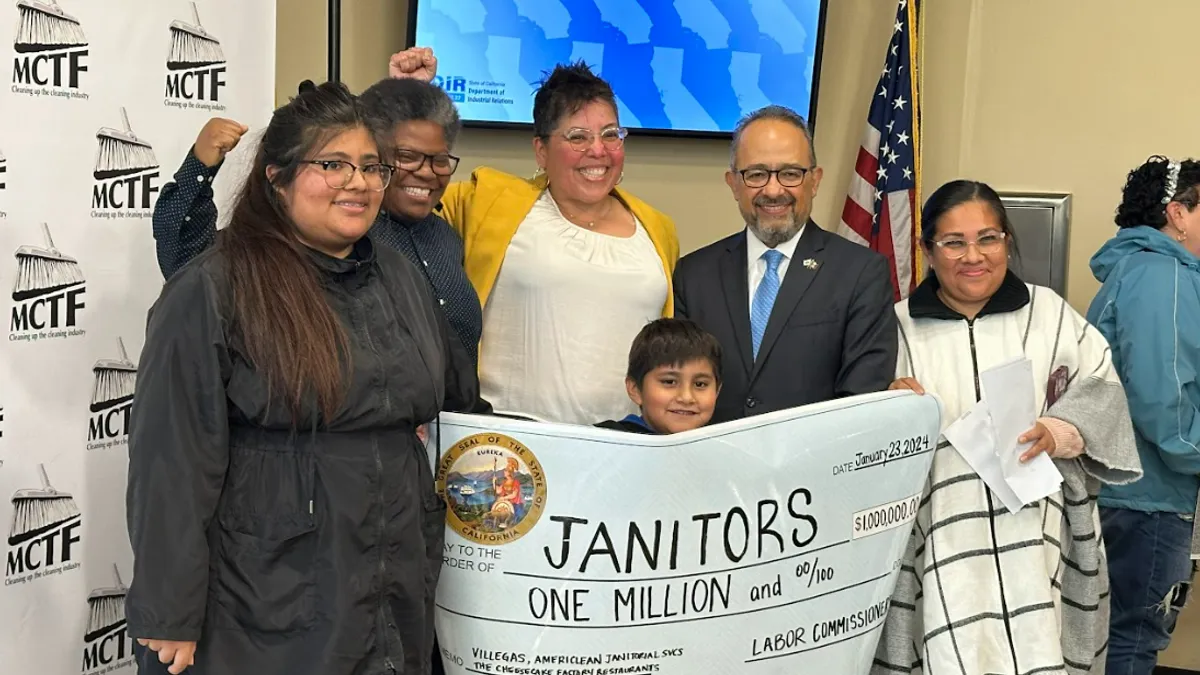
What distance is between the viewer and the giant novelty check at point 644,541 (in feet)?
6.55

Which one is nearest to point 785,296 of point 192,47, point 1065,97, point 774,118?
point 774,118

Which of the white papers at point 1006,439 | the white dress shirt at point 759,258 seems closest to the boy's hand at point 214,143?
the white dress shirt at point 759,258

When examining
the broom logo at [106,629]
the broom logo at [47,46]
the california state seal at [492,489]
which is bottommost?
the broom logo at [106,629]

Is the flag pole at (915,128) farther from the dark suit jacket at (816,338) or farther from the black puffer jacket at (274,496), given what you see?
the black puffer jacket at (274,496)

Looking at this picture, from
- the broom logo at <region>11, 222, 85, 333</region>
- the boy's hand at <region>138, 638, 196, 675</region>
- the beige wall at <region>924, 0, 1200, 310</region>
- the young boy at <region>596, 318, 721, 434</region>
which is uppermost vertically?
the beige wall at <region>924, 0, 1200, 310</region>

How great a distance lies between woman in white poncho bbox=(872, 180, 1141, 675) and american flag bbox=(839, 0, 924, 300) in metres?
1.39

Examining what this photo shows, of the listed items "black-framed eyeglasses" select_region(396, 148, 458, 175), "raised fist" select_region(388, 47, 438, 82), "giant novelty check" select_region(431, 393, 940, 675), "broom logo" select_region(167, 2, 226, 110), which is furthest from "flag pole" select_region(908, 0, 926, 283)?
"broom logo" select_region(167, 2, 226, 110)

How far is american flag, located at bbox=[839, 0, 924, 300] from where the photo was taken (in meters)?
3.88

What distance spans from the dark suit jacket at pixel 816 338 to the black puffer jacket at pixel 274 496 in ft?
2.45

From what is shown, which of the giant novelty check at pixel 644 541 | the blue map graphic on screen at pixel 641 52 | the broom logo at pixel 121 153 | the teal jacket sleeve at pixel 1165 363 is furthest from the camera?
the blue map graphic on screen at pixel 641 52

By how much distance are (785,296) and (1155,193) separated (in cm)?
160

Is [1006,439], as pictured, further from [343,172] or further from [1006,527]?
[343,172]

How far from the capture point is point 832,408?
2127 millimetres

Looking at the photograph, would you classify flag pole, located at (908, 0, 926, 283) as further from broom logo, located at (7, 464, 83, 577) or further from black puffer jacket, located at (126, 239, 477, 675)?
broom logo, located at (7, 464, 83, 577)
